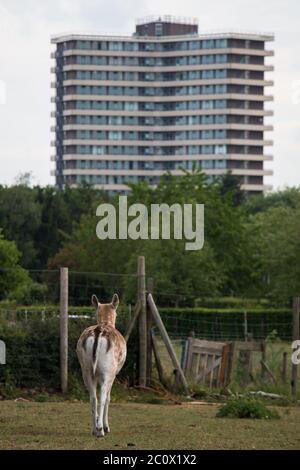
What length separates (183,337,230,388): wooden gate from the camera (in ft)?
92.4

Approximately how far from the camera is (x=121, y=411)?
21.9 metres

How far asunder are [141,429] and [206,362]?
9998 mm

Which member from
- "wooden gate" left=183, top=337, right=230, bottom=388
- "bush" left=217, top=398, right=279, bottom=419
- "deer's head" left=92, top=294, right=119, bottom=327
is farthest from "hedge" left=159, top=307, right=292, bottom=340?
"deer's head" left=92, top=294, right=119, bottom=327

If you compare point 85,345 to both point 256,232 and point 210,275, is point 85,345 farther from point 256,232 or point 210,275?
point 256,232

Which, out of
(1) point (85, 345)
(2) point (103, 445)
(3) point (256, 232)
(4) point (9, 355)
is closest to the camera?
(2) point (103, 445)

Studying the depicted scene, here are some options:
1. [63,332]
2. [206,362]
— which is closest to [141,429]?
[63,332]

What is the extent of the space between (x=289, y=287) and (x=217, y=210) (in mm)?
13837

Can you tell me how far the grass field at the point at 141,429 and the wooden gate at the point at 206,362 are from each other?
15.8ft

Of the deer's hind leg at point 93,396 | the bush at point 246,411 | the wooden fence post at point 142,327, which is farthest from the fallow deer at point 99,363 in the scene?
the wooden fence post at point 142,327

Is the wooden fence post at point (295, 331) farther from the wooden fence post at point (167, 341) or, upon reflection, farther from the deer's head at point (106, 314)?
the deer's head at point (106, 314)

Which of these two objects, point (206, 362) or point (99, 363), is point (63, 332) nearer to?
point (206, 362)

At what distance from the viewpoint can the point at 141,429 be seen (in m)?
18.5

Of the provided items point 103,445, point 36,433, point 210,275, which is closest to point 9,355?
point 36,433

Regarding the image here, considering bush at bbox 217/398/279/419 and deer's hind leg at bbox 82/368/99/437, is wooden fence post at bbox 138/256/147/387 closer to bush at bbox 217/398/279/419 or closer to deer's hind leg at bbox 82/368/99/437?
bush at bbox 217/398/279/419
